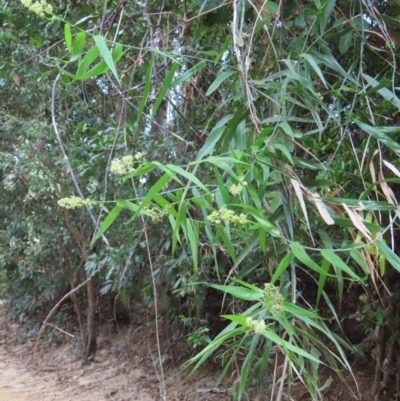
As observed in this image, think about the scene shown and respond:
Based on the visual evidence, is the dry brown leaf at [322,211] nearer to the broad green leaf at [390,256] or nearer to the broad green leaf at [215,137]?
the broad green leaf at [390,256]

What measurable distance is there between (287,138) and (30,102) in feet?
9.74

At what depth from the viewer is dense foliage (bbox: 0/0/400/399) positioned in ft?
2.69

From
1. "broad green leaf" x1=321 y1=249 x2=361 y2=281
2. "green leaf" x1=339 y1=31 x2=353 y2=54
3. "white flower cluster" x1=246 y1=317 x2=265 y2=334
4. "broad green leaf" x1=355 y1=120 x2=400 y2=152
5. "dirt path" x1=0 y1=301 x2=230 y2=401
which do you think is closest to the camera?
"white flower cluster" x1=246 y1=317 x2=265 y2=334

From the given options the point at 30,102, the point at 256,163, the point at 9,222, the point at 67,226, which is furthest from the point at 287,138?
the point at 9,222

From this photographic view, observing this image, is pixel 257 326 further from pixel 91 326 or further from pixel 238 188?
pixel 91 326

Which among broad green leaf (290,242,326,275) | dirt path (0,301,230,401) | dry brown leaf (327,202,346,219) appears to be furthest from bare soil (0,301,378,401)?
broad green leaf (290,242,326,275)

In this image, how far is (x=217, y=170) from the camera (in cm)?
80

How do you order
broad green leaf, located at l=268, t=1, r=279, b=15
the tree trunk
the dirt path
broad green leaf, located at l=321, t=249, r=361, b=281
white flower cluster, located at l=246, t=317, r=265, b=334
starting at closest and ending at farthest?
white flower cluster, located at l=246, t=317, r=265, b=334
broad green leaf, located at l=321, t=249, r=361, b=281
broad green leaf, located at l=268, t=1, r=279, b=15
the dirt path
the tree trunk

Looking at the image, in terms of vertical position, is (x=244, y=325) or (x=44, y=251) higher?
(x=244, y=325)

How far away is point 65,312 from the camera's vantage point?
4.66m

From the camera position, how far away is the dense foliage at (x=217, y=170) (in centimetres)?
82

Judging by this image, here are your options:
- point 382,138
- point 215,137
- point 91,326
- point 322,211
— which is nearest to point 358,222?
point 322,211

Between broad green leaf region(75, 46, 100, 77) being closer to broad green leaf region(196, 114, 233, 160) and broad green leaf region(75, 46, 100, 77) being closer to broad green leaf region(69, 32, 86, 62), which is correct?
broad green leaf region(69, 32, 86, 62)

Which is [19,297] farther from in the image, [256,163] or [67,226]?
[256,163]
